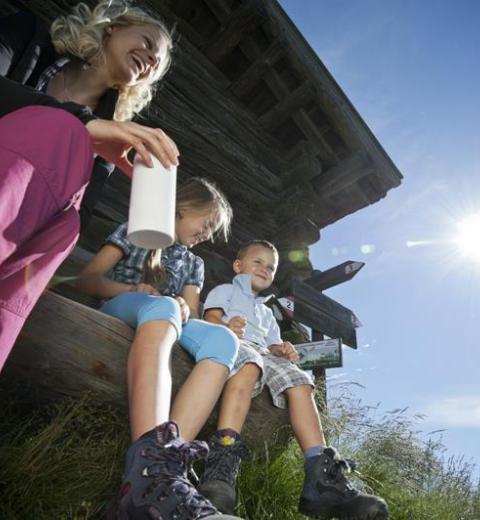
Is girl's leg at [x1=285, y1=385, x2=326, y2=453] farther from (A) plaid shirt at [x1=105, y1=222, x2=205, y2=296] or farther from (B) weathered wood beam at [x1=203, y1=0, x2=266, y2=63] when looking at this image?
(B) weathered wood beam at [x1=203, y1=0, x2=266, y2=63]

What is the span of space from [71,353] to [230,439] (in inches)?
26.4

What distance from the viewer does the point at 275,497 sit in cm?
208

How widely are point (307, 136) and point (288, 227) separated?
1.15m

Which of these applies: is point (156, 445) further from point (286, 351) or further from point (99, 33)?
point (99, 33)

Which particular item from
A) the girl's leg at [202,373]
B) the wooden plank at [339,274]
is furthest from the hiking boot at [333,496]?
the wooden plank at [339,274]

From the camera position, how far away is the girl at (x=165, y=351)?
1151 millimetres

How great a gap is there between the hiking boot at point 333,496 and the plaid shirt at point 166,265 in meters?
1.04

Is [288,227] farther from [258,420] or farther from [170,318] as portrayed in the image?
[170,318]

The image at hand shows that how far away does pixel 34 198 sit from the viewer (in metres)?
0.96

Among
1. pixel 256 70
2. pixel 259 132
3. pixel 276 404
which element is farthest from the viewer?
pixel 259 132

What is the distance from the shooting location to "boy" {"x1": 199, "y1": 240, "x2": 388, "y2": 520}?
5.74ft

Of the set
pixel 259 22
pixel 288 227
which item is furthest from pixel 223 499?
pixel 259 22

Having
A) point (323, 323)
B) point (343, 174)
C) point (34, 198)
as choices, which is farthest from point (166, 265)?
point (343, 174)

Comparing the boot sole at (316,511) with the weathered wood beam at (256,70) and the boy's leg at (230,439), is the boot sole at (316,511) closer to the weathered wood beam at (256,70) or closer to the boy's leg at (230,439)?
the boy's leg at (230,439)
